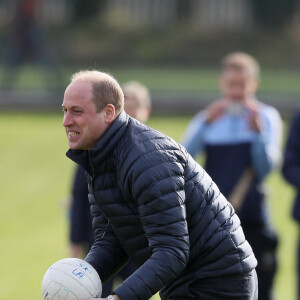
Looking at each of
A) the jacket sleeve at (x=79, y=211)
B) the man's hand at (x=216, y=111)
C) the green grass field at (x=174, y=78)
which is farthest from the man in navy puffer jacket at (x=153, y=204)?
the green grass field at (x=174, y=78)

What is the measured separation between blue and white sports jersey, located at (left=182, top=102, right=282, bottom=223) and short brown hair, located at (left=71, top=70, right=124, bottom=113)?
3.24m

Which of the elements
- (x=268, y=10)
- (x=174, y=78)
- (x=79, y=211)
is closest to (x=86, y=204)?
(x=79, y=211)

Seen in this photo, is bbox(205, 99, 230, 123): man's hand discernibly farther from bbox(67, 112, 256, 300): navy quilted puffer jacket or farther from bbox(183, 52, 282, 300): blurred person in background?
bbox(67, 112, 256, 300): navy quilted puffer jacket

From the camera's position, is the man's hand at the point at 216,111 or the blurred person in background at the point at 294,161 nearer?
the blurred person in background at the point at 294,161

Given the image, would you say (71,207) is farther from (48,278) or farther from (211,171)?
(48,278)

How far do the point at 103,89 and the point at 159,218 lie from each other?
0.72 m

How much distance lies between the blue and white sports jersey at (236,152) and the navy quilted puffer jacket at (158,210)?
281 centimetres

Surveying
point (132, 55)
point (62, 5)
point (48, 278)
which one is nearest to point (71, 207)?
point (48, 278)

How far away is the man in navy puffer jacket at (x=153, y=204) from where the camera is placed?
14.9 ft

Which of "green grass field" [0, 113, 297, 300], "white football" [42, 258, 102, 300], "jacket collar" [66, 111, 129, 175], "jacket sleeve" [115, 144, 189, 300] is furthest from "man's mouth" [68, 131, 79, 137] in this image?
"green grass field" [0, 113, 297, 300]

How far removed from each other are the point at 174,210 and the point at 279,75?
3146 cm

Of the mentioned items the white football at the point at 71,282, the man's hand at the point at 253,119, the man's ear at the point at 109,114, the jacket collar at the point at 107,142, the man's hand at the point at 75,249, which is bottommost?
the man's hand at the point at 75,249

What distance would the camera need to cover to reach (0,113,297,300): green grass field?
35.3ft

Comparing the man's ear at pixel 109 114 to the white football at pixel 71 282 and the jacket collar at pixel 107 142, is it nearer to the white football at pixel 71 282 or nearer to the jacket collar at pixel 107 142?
the jacket collar at pixel 107 142
